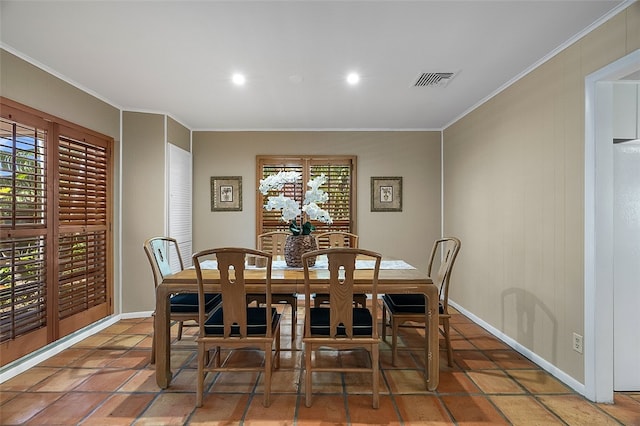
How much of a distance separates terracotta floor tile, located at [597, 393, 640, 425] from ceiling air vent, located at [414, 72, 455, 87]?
104 inches

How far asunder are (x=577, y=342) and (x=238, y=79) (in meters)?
3.31

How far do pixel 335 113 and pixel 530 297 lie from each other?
277 cm

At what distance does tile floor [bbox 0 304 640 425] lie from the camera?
2.04m

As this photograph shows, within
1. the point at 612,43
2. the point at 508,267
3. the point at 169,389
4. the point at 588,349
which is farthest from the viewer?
the point at 508,267

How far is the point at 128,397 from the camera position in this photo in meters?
2.27

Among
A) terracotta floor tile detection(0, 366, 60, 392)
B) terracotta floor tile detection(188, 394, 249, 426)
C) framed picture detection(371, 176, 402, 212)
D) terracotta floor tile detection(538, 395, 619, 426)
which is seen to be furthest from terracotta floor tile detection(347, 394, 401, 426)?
framed picture detection(371, 176, 402, 212)

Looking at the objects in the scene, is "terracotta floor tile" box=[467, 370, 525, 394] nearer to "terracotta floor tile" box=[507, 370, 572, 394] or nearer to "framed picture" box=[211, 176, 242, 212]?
"terracotta floor tile" box=[507, 370, 572, 394]

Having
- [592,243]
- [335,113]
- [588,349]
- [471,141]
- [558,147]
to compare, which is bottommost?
[588,349]

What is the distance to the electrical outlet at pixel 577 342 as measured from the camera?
229cm

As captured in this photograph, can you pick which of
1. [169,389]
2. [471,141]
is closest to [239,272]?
[169,389]

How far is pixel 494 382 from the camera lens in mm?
2461

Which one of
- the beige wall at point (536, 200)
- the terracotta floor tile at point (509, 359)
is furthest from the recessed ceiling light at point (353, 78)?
the terracotta floor tile at point (509, 359)

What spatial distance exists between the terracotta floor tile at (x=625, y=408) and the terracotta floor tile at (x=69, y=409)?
322cm

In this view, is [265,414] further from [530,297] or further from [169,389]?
[530,297]
